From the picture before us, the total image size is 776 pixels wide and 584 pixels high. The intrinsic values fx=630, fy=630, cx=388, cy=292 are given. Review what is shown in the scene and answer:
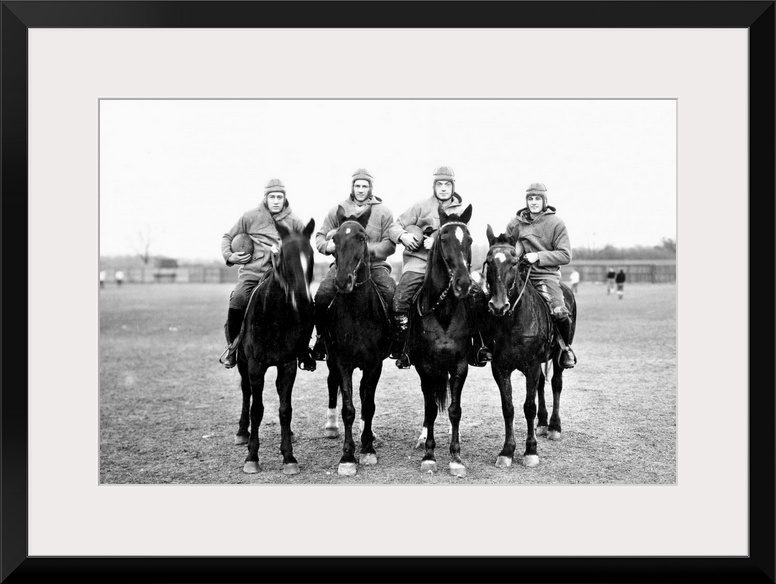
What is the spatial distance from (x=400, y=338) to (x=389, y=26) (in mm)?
3327

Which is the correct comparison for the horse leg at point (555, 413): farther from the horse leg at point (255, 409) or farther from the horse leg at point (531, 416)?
the horse leg at point (255, 409)

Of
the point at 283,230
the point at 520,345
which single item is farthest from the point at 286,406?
the point at 520,345

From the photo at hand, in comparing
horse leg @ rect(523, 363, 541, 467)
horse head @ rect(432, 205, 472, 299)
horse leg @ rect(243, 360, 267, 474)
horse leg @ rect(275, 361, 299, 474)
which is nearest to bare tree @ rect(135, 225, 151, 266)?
horse leg @ rect(243, 360, 267, 474)

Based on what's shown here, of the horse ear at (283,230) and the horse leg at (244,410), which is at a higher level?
the horse ear at (283,230)

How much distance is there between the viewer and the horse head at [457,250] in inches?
238

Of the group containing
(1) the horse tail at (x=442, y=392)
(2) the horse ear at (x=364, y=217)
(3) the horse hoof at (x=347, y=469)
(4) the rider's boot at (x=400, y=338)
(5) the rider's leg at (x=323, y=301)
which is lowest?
(3) the horse hoof at (x=347, y=469)

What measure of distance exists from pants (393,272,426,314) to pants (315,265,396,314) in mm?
104

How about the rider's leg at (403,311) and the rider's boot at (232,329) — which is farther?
the rider's boot at (232,329)

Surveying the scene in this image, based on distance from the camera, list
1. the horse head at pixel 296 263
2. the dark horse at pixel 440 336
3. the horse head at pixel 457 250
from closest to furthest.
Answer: the horse head at pixel 296 263 < the horse head at pixel 457 250 < the dark horse at pixel 440 336

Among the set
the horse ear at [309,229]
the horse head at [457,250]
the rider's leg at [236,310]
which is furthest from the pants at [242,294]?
the horse head at [457,250]

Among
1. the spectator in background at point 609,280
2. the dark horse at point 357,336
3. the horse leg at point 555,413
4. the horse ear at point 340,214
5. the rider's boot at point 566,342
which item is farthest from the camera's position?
the spectator in background at point 609,280

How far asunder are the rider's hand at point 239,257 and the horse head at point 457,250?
2303 mm

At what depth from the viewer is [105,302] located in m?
24.7
